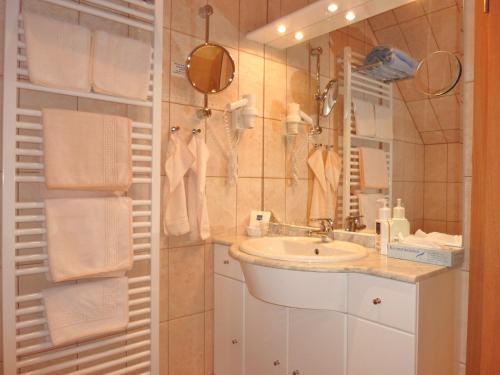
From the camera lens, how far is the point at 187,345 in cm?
194

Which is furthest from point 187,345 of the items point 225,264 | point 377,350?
point 377,350

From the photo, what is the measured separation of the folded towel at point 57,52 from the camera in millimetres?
1379

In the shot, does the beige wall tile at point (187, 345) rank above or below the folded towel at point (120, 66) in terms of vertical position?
below

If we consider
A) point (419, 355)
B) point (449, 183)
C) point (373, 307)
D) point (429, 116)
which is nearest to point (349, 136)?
point (429, 116)

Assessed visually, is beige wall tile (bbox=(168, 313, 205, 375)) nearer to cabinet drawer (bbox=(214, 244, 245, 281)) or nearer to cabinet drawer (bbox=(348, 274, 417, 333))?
cabinet drawer (bbox=(214, 244, 245, 281))

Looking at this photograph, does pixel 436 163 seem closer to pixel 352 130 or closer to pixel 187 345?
pixel 352 130

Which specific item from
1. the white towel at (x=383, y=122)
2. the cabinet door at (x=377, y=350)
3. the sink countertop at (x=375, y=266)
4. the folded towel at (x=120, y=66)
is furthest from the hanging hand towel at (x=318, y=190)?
the folded towel at (x=120, y=66)

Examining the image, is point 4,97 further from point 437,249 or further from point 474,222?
point 474,222

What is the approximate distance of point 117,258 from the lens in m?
1.55

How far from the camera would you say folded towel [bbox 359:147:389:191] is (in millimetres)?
1717

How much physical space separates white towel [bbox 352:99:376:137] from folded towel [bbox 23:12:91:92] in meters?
1.23

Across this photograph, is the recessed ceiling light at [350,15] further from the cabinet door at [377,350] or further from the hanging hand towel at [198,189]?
the cabinet door at [377,350]

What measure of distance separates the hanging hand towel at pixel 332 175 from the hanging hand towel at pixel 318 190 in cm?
2

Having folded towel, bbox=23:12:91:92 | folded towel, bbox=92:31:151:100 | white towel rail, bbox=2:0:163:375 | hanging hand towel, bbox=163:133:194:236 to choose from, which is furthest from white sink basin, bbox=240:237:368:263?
folded towel, bbox=23:12:91:92
